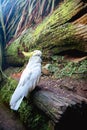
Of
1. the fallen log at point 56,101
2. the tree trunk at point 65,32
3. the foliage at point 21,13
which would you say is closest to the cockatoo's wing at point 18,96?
the fallen log at point 56,101

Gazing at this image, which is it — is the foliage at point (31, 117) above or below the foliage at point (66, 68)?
below

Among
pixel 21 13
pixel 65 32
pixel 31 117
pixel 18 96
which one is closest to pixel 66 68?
pixel 65 32

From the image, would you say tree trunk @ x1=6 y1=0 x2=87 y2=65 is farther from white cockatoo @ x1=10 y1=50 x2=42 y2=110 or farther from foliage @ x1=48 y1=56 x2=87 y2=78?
white cockatoo @ x1=10 y1=50 x2=42 y2=110

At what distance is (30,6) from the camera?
675cm

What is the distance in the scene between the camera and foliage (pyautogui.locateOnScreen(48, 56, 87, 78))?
12.8 feet

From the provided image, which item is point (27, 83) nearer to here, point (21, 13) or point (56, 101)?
point (56, 101)

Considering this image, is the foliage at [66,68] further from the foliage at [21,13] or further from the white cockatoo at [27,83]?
the foliage at [21,13]

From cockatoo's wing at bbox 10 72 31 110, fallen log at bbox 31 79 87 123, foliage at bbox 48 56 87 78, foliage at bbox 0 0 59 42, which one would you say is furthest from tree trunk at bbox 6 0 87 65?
cockatoo's wing at bbox 10 72 31 110

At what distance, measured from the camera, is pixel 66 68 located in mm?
4207

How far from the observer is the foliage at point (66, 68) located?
3910mm

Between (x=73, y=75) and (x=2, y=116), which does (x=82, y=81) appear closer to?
(x=73, y=75)

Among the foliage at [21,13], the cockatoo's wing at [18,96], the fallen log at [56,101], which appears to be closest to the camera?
the fallen log at [56,101]

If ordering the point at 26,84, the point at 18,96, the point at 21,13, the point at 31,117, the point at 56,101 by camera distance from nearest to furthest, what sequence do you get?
the point at 56,101, the point at 18,96, the point at 26,84, the point at 31,117, the point at 21,13

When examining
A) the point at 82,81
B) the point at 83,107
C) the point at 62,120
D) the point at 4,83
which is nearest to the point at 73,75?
the point at 82,81
